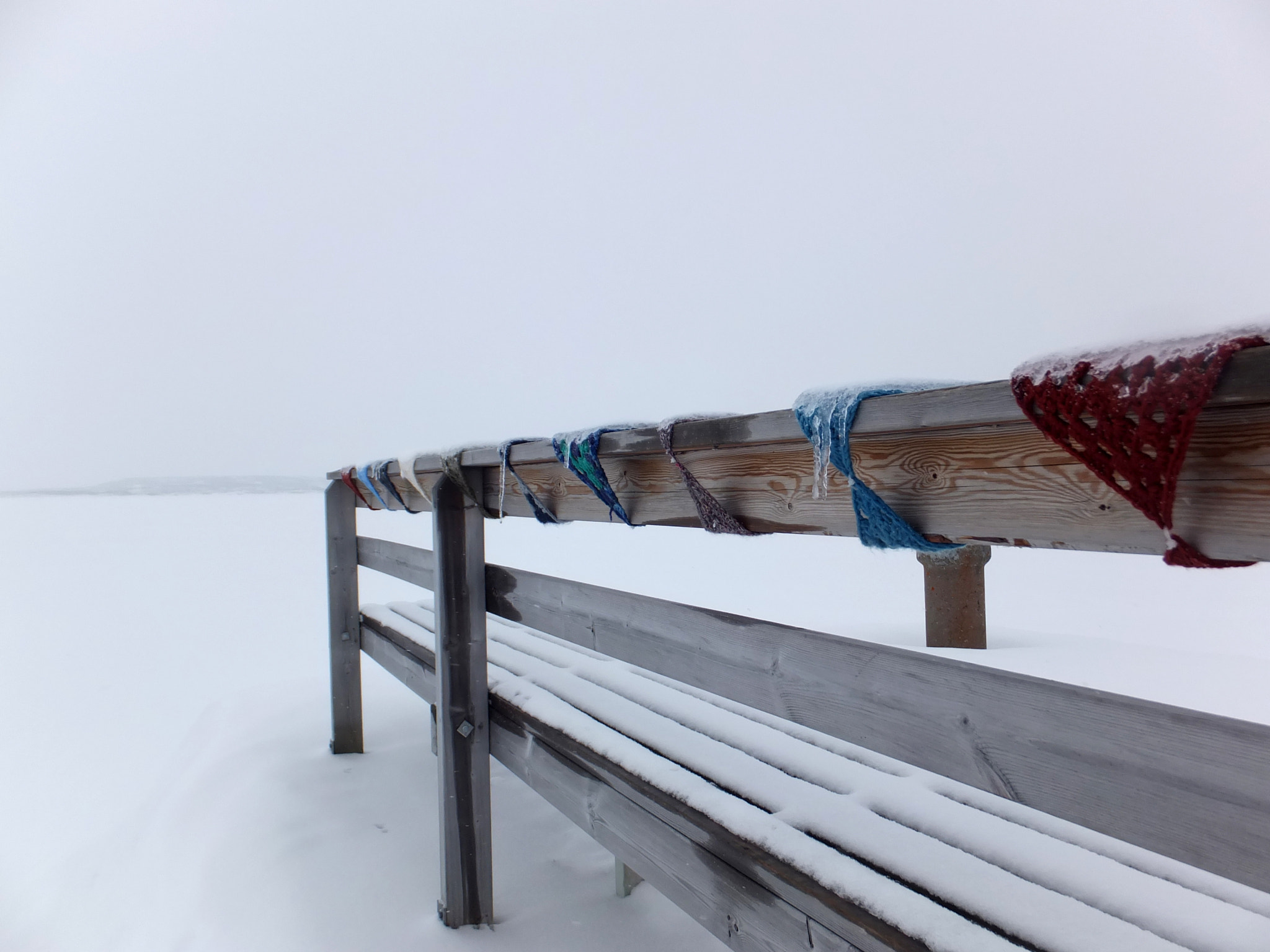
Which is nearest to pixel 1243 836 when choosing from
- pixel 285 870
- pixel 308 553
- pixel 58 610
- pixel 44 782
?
pixel 285 870

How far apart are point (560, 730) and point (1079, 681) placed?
3.64m

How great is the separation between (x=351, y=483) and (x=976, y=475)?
3713 millimetres

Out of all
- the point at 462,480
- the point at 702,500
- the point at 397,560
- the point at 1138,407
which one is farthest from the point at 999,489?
the point at 397,560

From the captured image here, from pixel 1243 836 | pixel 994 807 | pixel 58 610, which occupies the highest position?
pixel 1243 836

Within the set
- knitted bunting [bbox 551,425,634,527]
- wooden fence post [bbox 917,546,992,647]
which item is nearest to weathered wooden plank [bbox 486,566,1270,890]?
knitted bunting [bbox 551,425,634,527]

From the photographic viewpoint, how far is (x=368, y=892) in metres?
2.78

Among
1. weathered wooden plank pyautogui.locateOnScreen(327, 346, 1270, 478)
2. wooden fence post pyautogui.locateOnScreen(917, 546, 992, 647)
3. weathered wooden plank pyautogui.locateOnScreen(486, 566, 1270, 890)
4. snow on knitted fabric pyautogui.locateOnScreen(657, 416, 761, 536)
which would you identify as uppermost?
weathered wooden plank pyautogui.locateOnScreen(327, 346, 1270, 478)

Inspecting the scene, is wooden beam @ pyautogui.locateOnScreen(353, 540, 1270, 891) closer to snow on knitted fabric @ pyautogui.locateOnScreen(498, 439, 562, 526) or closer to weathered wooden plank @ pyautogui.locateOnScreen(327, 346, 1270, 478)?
weathered wooden plank @ pyautogui.locateOnScreen(327, 346, 1270, 478)

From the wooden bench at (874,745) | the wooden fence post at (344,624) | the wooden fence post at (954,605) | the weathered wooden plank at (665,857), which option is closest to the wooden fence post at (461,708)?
the wooden bench at (874,745)

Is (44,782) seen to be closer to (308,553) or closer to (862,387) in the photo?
(862,387)

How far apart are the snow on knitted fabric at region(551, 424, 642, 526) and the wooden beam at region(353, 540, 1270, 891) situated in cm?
31

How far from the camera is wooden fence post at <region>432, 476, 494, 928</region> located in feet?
8.19

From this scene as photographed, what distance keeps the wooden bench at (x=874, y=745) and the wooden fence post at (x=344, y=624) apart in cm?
194

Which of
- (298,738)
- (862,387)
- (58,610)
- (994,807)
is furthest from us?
(58,610)
